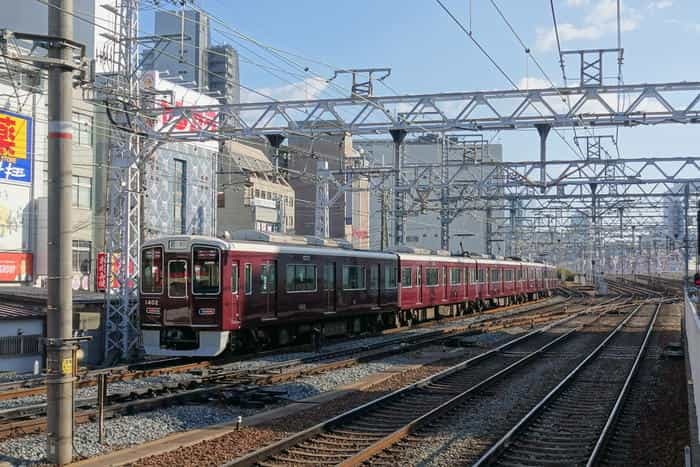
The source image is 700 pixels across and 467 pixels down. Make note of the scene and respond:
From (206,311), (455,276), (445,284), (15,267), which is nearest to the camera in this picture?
(206,311)

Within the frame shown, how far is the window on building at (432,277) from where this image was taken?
1109 inches

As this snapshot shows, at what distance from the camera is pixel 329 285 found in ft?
67.2

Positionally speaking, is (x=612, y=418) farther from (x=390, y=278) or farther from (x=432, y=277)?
(x=432, y=277)

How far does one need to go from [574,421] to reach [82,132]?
87.5ft

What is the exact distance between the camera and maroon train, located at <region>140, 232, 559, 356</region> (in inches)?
641

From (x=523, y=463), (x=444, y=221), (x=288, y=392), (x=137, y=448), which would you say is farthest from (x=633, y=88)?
(x=444, y=221)

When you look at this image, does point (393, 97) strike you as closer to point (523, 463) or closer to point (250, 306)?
point (250, 306)

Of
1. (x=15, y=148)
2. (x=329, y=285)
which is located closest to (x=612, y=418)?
(x=329, y=285)

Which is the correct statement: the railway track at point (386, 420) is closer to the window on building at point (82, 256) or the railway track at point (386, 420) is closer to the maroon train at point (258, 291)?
the maroon train at point (258, 291)

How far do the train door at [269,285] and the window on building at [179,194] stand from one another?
21.0 m

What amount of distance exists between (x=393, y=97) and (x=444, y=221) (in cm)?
1835

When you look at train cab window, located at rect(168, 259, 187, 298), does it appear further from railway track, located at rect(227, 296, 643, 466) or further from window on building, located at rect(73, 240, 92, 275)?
window on building, located at rect(73, 240, 92, 275)

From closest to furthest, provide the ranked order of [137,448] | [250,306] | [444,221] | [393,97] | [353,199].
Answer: [137,448]
[250,306]
[393,97]
[444,221]
[353,199]

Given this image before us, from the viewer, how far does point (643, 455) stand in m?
8.89
